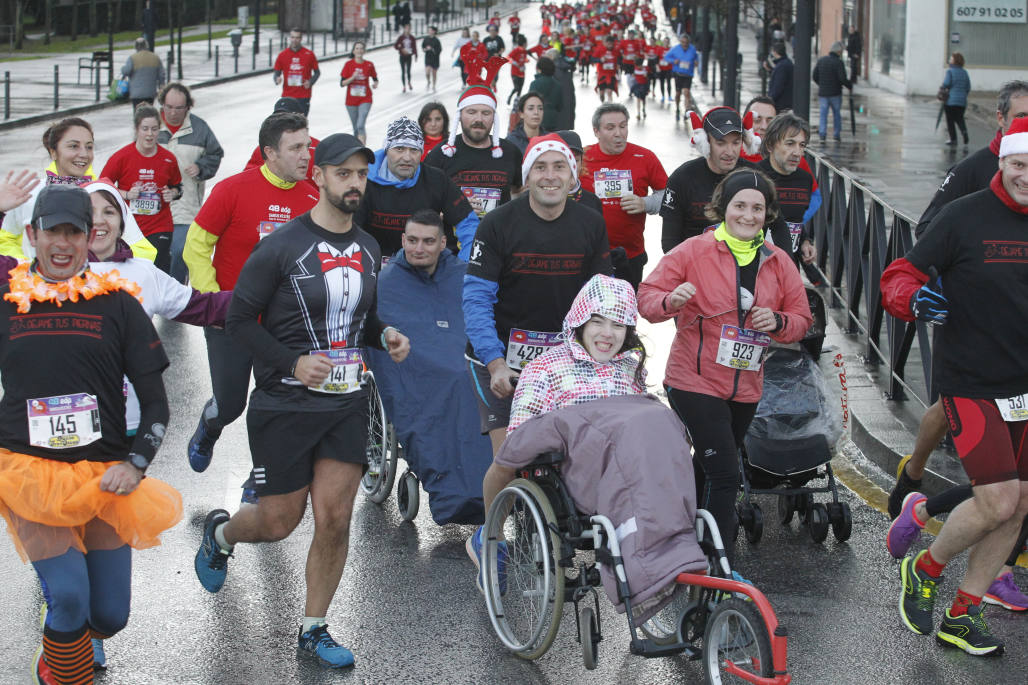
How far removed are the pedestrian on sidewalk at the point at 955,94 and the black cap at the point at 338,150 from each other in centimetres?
2034

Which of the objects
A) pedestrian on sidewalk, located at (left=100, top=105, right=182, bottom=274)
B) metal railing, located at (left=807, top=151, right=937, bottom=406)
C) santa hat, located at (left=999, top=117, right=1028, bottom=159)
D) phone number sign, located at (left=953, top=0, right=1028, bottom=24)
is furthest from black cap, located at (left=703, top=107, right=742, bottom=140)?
phone number sign, located at (left=953, top=0, right=1028, bottom=24)

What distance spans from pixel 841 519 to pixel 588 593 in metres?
1.94

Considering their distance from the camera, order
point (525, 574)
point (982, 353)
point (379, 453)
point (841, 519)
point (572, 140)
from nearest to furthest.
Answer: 1. point (982, 353)
2. point (525, 574)
3. point (841, 519)
4. point (379, 453)
5. point (572, 140)

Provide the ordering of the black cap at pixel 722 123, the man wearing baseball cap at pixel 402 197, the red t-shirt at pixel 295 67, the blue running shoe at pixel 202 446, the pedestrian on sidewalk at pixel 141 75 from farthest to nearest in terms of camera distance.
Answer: the pedestrian on sidewalk at pixel 141 75 → the red t-shirt at pixel 295 67 → the black cap at pixel 722 123 → the man wearing baseball cap at pixel 402 197 → the blue running shoe at pixel 202 446

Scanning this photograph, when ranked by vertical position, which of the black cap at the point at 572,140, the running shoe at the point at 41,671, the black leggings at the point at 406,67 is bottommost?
the running shoe at the point at 41,671

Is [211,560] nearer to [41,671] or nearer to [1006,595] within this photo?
[41,671]

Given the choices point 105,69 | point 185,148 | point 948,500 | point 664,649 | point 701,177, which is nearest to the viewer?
point 664,649

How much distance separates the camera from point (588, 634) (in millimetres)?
4926

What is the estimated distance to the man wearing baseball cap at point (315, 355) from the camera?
5.23 m

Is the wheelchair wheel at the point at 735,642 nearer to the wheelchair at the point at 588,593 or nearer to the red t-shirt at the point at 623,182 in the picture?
the wheelchair at the point at 588,593

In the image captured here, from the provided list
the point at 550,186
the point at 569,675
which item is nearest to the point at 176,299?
the point at 550,186

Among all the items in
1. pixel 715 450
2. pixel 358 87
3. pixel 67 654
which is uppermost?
pixel 358 87

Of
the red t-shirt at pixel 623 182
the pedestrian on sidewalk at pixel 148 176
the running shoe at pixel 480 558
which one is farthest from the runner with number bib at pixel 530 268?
the pedestrian on sidewalk at pixel 148 176

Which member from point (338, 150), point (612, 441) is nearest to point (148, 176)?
point (338, 150)
